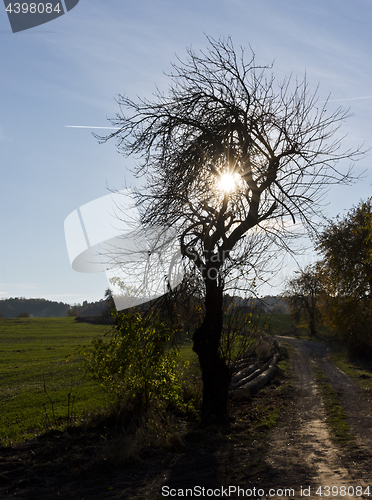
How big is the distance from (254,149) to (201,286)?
3.66 meters

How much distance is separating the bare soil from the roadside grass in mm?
202

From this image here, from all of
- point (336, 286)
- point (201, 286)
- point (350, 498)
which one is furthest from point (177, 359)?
point (336, 286)

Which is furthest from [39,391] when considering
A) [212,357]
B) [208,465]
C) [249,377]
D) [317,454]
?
[317,454]

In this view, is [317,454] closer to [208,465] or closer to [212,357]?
[208,465]

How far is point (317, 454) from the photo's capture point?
7137mm

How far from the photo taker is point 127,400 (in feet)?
31.6

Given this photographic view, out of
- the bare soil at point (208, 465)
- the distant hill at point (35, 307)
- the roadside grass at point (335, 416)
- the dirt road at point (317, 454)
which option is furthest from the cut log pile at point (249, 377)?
the distant hill at point (35, 307)

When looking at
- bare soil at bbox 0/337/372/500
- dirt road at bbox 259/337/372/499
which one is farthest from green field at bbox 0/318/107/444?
dirt road at bbox 259/337/372/499

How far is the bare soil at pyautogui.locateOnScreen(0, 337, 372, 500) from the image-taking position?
18.6 feet

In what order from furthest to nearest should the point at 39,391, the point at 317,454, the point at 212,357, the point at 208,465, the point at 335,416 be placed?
the point at 39,391 → the point at 335,416 → the point at 212,357 → the point at 317,454 → the point at 208,465

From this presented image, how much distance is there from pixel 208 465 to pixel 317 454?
6.81ft

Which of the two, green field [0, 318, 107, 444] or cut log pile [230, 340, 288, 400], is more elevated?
cut log pile [230, 340, 288, 400]

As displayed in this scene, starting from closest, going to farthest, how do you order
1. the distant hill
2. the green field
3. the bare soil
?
the bare soil < the green field < the distant hill

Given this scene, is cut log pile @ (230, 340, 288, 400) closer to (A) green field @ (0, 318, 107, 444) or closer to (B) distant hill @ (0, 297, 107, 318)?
(A) green field @ (0, 318, 107, 444)
